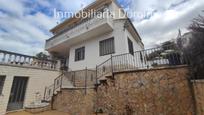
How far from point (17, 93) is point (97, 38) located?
7202 millimetres

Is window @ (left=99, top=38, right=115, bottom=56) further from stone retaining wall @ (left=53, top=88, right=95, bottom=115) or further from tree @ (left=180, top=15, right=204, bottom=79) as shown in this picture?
tree @ (left=180, top=15, right=204, bottom=79)

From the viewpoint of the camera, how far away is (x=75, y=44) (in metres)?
10.5

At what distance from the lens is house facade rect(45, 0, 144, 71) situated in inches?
303

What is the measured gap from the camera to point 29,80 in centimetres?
782

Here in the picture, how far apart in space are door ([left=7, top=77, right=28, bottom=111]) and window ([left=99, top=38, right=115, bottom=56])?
20.5 feet

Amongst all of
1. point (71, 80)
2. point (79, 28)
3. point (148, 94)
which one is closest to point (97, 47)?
point (79, 28)

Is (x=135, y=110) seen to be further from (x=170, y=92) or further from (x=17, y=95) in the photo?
(x=17, y=95)

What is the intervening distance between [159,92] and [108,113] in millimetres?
2613

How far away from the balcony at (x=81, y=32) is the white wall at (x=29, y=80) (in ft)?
10.0

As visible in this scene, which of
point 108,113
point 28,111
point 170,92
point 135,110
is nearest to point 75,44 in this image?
point 28,111

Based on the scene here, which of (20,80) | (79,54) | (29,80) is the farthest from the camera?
(79,54)

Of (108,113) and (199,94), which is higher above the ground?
(199,94)

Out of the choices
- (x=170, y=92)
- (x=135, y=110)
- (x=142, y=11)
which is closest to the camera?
(x=170, y=92)

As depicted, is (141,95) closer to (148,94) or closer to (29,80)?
(148,94)
